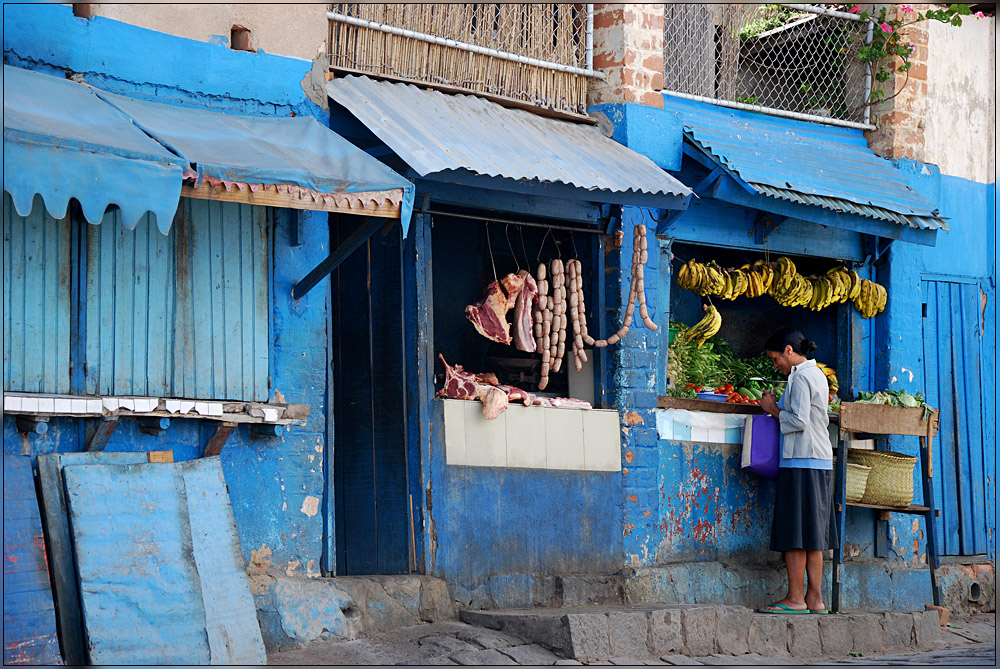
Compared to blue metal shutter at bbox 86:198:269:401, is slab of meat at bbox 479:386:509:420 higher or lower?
lower

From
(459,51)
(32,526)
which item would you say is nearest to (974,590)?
(459,51)

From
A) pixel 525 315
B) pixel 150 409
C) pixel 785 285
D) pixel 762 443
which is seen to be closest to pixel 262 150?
pixel 150 409

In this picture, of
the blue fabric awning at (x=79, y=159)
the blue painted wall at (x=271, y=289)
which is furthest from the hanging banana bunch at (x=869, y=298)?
the blue fabric awning at (x=79, y=159)

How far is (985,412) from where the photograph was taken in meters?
11.3

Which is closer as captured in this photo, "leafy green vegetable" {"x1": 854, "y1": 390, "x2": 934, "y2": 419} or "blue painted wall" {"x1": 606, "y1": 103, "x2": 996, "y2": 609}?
"blue painted wall" {"x1": 606, "y1": 103, "x2": 996, "y2": 609}

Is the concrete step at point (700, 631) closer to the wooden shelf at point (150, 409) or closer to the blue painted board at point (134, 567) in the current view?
the wooden shelf at point (150, 409)

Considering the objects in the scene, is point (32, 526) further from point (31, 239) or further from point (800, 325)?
point (800, 325)

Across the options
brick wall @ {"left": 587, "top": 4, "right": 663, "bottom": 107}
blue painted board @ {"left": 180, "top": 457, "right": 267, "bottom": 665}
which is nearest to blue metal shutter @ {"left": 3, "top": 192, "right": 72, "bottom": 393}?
blue painted board @ {"left": 180, "top": 457, "right": 267, "bottom": 665}

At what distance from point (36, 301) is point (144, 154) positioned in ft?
3.57

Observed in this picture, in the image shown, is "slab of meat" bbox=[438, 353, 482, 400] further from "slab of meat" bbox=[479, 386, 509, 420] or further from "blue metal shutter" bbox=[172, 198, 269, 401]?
"blue metal shutter" bbox=[172, 198, 269, 401]

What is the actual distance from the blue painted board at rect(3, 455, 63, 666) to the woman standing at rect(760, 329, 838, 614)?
17.1 ft

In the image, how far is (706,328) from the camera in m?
10.1

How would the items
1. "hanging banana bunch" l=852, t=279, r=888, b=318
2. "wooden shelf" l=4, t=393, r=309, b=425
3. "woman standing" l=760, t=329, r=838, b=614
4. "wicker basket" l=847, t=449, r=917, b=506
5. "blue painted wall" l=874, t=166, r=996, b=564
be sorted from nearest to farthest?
"wooden shelf" l=4, t=393, r=309, b=425, "woman standing" l=760, t=329, r=838, b=614, "wicker basket" l=847, t=449, r=917, b=506, "hanging banana bunch" l=852, t=279, r=888, b=318, "blue painted wall" l=874, t=166, r=996, b=564

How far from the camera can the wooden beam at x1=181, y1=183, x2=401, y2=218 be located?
6094 millimetres
